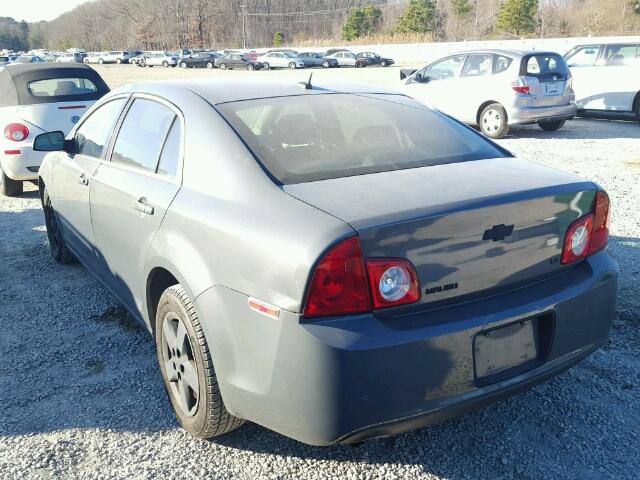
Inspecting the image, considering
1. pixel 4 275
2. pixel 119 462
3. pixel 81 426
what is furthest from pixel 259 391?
A: pixel 4 275

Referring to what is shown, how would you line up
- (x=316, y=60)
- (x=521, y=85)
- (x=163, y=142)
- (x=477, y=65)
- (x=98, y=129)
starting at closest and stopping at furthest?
(x=163, y=142) < (x=98, y=129) < (x=521, y=85) < (x=477, y=65) < (x=316, y=60)

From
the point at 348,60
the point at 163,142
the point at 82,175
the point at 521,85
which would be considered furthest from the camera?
the point at 348,60

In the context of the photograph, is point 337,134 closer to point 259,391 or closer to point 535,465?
point 259,391

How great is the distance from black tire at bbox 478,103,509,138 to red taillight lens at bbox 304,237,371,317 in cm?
988

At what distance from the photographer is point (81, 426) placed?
115 inches

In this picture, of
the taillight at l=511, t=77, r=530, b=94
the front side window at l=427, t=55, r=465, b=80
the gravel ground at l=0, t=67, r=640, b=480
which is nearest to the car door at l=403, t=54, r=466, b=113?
the front side window at l=427, t=55, r=465, b=80

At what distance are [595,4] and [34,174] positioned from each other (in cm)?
7866

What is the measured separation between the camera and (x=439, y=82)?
39.9ft

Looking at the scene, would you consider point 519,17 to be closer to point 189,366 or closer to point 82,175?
point 82,175

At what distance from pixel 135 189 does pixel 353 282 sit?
5.19ft

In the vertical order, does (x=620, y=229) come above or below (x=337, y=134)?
Result: below

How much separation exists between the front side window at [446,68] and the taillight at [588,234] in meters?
9.83

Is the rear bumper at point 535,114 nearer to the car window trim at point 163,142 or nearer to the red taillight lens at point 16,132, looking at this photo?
the red taillight lens at point 16,132

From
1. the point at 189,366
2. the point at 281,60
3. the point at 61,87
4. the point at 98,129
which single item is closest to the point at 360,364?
the point at 189,366
